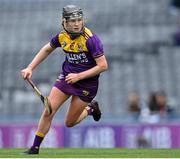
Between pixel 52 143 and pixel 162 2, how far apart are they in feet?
38.3

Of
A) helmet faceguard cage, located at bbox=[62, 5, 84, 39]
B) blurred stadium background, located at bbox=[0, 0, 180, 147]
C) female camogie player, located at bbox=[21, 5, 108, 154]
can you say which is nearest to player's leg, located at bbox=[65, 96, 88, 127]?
female camogie player, located at bbox=[21, 5, 108, 154]

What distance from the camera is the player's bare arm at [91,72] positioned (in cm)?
1191

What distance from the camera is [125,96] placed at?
24578mm

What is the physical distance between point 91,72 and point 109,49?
1529 cm

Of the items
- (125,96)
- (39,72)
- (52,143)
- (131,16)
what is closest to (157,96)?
(52,143)

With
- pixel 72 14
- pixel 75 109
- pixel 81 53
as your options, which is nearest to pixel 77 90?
pixel 75 109

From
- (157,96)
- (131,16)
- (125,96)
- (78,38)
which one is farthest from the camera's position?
(131,16)

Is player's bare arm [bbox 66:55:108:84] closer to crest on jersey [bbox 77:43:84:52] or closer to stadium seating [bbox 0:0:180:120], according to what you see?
crest on jersey [bbox 77:43:84:52]

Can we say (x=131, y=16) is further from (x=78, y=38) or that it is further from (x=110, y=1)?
(x=78, y=38)

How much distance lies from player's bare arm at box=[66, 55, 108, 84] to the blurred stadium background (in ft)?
35.3

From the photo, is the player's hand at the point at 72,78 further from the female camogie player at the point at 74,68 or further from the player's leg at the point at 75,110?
the player's leg at the point at 75,110

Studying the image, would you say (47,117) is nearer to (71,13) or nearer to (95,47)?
(95,47)

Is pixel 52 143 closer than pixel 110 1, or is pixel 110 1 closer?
pixel 52 143

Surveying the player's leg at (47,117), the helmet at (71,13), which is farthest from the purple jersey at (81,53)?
the helmet at (71,13)
